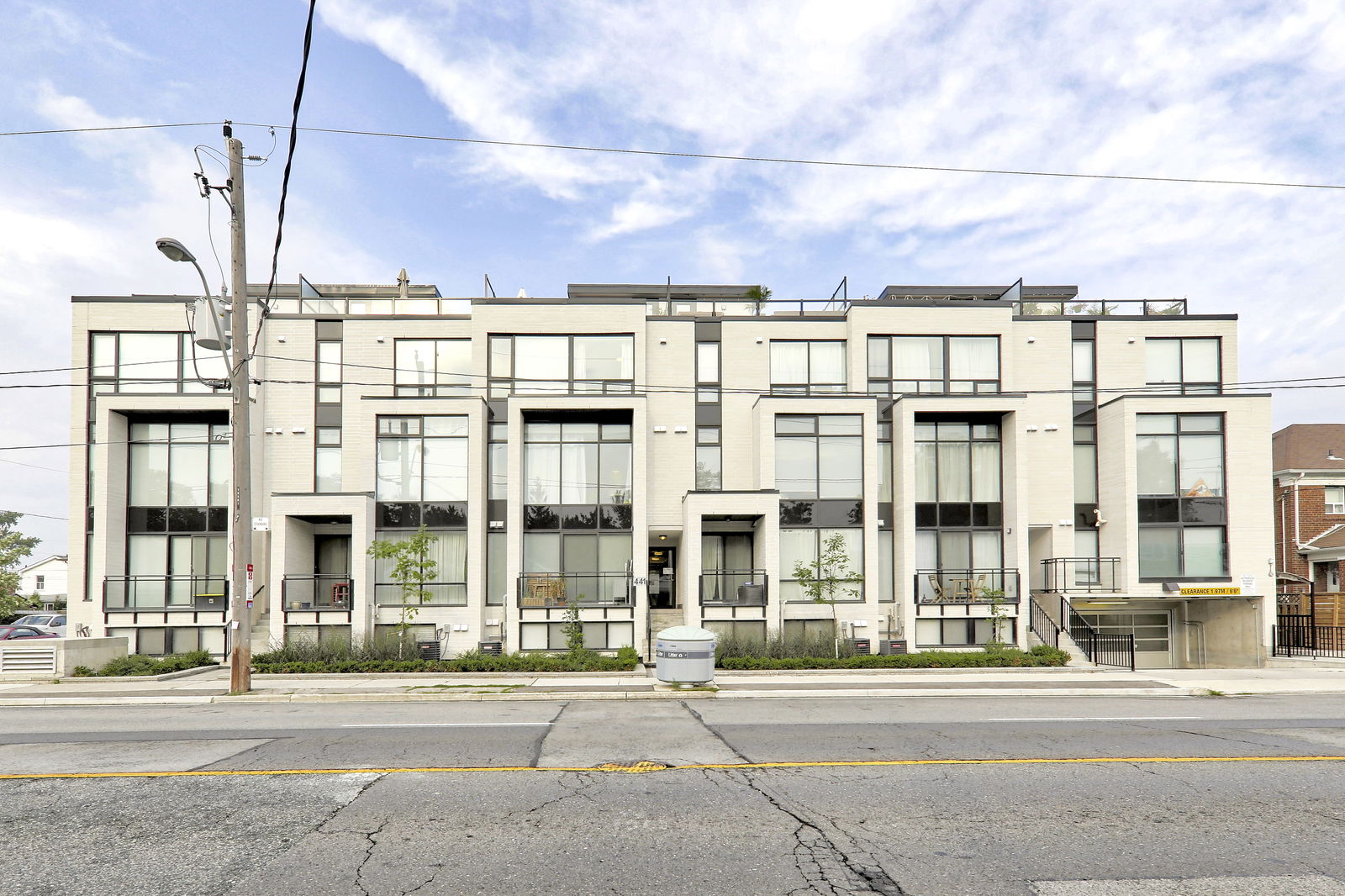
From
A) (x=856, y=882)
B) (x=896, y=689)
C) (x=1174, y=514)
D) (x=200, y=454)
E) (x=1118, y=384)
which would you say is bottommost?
(x=896, y=689)

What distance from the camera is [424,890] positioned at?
555 centimetres

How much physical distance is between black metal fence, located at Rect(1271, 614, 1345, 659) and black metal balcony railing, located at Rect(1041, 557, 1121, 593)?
5013 mm

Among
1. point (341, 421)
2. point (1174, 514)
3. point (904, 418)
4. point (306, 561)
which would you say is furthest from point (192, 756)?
point (1174, 514)

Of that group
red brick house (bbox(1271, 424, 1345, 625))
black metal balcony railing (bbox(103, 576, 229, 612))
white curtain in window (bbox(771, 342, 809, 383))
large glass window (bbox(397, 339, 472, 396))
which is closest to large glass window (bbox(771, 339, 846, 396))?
white curtain in window (bbox(771, 342, 809, 383))

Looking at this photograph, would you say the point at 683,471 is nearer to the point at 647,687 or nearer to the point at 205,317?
the point at 647,687

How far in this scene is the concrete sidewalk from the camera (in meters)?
16.4

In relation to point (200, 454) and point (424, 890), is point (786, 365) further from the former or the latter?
point (424, 890)

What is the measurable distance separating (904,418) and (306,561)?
18991 millimetres

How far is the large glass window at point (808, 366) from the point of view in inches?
1109

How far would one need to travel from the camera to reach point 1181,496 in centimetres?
2672

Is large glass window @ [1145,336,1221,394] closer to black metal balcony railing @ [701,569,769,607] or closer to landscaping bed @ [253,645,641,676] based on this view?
black metal balcony railing @ [701,569,769,607]

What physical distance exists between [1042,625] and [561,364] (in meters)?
16.9

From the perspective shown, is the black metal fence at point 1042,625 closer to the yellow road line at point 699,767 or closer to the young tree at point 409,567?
the yellow road line at point 699,767

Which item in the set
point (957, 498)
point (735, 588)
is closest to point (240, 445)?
point (735, 588)
